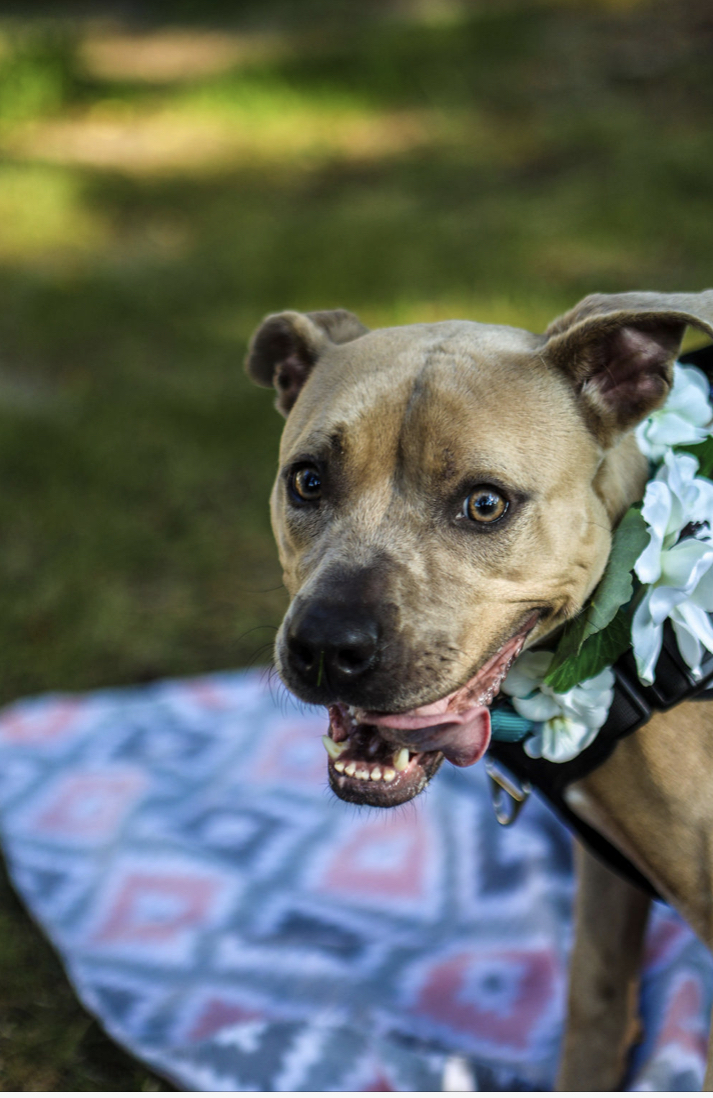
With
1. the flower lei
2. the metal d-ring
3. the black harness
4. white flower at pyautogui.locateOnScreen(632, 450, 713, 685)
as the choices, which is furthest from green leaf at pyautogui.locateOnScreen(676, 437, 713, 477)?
the metal d-ring

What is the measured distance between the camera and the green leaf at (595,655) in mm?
2555

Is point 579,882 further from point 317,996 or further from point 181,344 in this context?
point 181,344

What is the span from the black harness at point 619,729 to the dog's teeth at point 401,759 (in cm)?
39

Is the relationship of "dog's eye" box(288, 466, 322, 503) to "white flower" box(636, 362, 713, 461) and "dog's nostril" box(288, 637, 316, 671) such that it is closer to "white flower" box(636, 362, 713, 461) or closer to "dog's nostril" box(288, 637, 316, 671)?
"dog's nostril" box(288, 637, 316, 671)

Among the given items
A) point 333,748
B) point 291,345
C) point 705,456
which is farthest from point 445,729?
point 291,345

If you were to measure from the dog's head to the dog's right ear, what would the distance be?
350mm

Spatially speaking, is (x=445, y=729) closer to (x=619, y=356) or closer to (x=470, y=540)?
(x=470, y=540)

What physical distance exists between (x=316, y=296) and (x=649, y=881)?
6.76 meters

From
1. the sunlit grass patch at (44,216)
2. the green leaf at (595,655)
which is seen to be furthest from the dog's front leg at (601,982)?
the sunlit grass patch at (44,216)

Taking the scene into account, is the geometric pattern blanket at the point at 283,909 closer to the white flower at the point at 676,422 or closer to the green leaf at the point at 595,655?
the green leaf at the point at 595,655

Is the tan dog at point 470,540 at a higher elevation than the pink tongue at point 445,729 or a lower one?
higher

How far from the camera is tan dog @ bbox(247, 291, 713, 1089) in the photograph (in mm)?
2412

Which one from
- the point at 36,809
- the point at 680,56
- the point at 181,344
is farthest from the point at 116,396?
the point at 680,56

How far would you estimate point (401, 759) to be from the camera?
8.11 ft
